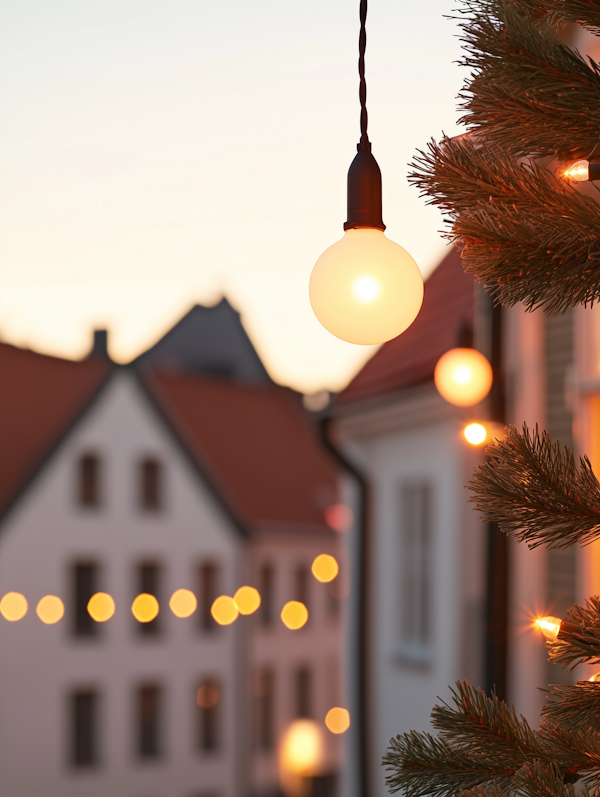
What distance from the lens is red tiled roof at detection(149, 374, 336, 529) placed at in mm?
26609

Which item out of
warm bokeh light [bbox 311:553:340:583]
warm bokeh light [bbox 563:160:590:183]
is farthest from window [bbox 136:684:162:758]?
warm bokeh light [bbox 563:160:590:183]

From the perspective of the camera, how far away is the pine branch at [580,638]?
165cm

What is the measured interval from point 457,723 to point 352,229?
35.2 inches

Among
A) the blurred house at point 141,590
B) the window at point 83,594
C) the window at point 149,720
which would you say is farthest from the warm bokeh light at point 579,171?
the window at point 149,720

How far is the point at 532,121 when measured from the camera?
1640mm

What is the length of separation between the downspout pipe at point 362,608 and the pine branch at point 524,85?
796cm

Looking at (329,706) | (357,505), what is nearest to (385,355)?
(357,505)

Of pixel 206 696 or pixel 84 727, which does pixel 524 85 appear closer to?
pixel 84 727

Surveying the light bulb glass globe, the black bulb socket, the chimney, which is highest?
the chimney

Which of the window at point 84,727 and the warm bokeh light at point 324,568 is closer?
the window at point 84,727

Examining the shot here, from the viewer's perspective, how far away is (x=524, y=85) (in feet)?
5.10

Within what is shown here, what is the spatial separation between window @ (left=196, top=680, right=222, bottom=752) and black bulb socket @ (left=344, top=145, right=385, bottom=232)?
23531 mm

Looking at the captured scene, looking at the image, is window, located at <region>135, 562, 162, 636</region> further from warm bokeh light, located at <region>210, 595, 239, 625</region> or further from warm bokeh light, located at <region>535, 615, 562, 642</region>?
warm bokeh light, located at <region>535, 615, 562, 642</region>

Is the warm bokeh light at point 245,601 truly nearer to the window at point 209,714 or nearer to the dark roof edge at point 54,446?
the window at point 209,714
